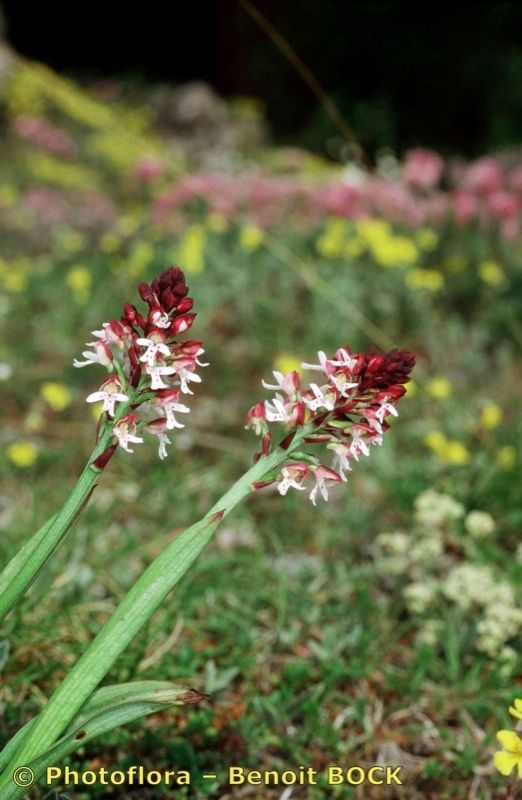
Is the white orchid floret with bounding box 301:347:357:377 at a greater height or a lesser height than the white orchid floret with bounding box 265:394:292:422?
greater

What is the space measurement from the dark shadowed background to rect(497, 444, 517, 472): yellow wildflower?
33.6 feet

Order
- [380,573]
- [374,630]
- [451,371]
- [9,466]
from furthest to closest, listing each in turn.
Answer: [451,371], [9,466], [380,573], [374,630]

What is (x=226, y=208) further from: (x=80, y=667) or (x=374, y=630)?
(x=80, y=667)

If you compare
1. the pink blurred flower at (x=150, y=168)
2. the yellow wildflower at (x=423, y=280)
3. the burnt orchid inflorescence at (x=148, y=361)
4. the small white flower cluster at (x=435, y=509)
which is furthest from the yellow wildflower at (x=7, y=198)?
the burnt orchid inflorescence at (x=148, y=361)

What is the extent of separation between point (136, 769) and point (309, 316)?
2.90 meters

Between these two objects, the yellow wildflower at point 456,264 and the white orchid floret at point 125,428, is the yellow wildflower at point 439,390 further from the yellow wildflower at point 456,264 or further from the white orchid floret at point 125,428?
the white orchid floret at point 125,428

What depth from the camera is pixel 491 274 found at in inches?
176

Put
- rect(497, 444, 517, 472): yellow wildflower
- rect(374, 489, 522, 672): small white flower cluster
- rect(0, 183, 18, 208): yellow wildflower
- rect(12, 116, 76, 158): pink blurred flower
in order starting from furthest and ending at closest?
1. rect(12, 116, 76, 158): pink blurred flower
2. rect(0, 183, 18, 208): yellow wildflower
3. rect(497, 444, 517, 472): yellow wildflower
4. rect(374, 489, 522, 672): small white flower cluster

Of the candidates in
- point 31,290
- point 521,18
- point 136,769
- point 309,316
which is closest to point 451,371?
point 309,316

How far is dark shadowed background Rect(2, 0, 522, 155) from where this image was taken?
13180 mm

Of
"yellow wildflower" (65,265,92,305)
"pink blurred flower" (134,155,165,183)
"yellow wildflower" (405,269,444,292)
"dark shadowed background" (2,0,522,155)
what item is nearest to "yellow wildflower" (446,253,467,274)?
"yellow wildflower" (405,269,444,292)

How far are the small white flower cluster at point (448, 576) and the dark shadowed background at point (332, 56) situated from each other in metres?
10.7

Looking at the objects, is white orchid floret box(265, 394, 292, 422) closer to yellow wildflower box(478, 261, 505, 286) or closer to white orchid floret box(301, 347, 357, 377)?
white orchid floret box(301, 347, 357, 377)

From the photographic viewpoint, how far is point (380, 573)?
2645 millimetres
